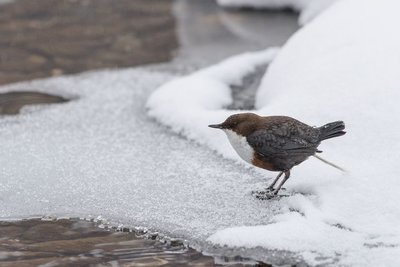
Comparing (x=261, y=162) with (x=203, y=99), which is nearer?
(x=261, y=162)

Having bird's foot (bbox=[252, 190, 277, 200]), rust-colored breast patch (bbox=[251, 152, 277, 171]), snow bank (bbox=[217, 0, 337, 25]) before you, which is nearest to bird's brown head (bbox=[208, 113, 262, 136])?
rust-colored breast patch (bbox=[251, 152, 277, 171])

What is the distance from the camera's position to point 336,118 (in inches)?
165

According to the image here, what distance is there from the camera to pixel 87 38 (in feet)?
24.1

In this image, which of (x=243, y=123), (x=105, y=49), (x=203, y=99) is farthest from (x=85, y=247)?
(x=105, y=49)

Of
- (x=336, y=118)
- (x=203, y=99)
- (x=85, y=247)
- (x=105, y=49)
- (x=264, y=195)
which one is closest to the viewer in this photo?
(x=85, y=247)

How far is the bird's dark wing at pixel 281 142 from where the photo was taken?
12.0ft

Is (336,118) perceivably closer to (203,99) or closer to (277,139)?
(277,139)

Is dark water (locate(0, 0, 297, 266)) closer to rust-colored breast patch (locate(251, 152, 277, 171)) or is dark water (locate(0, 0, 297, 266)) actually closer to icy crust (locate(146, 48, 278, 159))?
icy crust (locate(146, 48, 278, 159))

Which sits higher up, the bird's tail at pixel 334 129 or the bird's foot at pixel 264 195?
the bird's tail at pixel 334 129

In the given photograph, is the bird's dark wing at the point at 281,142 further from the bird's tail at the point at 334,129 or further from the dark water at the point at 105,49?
the dark water at the point at 105,49

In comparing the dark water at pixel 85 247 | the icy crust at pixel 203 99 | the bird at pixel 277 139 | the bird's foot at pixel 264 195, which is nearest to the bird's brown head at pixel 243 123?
the bird at pixel 277 139

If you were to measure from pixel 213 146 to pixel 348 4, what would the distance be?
1610mm

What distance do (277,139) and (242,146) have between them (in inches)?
7.4

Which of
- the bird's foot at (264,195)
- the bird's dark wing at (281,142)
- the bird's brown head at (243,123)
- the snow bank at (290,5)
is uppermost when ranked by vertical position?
the snow bank at (290,5)
